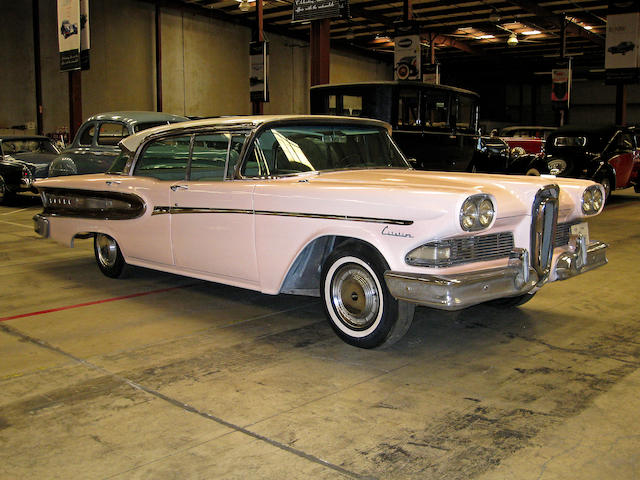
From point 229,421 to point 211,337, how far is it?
1.35 m

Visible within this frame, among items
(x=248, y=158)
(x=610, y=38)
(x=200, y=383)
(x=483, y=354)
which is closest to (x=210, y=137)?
(x=248, y=158)

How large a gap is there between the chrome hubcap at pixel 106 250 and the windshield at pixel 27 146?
8.44 m

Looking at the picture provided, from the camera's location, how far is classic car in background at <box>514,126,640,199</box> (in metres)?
13.0

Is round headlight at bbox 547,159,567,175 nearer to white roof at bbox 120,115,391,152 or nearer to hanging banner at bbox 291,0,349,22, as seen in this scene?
hanging banner at bbox 291,0,349,22

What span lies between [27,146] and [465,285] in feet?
40.7

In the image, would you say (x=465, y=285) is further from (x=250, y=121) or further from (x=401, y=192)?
(x=250, y=121)

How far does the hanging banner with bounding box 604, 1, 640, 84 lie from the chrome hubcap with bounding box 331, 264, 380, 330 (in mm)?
15685

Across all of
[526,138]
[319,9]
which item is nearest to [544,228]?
[319,9]

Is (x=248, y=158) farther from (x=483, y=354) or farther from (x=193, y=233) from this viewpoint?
(x=483, y=354)

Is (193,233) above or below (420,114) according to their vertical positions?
below

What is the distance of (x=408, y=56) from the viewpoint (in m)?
17.4

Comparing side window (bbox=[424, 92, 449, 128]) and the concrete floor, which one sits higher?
side window (bbox=[424, 92, 449, 128])

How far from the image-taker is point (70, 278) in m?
6.22

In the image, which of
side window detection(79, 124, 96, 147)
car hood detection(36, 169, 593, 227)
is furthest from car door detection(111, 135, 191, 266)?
side window detection(79, 124, 96, 147)
